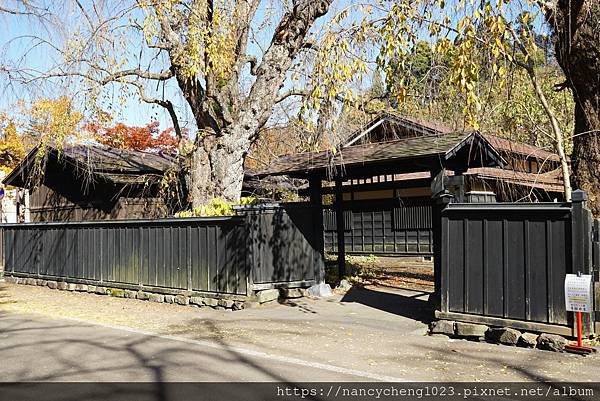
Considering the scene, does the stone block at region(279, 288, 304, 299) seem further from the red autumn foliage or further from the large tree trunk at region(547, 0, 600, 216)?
the red autumn foliage

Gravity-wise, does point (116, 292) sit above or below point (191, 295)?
below

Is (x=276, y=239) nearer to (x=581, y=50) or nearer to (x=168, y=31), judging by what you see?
(x=168, y=31)

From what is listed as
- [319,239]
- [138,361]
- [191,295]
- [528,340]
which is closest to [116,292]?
[191,295]

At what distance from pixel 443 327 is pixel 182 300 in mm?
6369

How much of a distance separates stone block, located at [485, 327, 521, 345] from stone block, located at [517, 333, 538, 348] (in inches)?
2.2

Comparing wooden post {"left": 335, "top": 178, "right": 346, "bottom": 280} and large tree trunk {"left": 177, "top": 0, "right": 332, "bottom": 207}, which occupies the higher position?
large tree trunk {"left": 177, "top": 0, "right": 332, "bottom": 207}

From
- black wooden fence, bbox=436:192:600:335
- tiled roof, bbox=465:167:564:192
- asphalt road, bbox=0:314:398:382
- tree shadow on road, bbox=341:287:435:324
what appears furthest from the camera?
tiled roof, bbox=465:167:564:192

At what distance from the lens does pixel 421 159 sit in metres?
11.7

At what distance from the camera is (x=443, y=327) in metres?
8.56

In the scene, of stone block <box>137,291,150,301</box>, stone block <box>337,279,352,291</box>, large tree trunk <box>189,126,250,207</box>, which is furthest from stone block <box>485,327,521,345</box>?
stone block <box>137,291,150,301</box>

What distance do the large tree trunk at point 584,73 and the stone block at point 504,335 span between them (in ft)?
7.68

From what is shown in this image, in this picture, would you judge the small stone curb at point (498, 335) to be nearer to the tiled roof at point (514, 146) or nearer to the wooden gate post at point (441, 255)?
the wooden gate post at point (441, 255)

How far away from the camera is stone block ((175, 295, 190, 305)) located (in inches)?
493

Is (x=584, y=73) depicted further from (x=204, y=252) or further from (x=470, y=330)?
(x=204, y=252)
